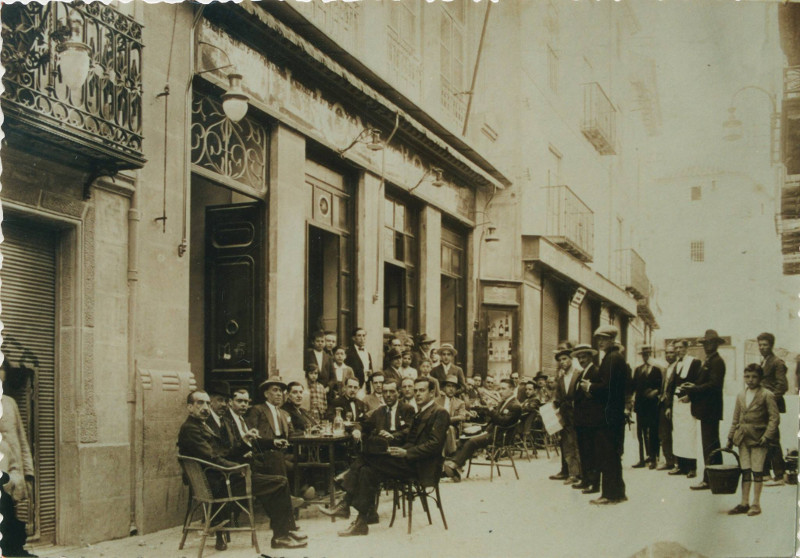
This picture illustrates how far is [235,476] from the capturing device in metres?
6.17

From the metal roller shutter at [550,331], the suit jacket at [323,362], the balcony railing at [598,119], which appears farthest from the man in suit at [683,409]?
the suit jacket at [323,362]

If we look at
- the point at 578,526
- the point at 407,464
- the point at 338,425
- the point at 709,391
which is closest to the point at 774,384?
the point at 709,391

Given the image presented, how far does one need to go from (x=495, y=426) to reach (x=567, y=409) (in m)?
0.84

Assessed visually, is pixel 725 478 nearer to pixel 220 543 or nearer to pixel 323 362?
pixel 323 362

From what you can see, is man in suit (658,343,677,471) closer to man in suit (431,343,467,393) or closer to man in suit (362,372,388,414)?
man in suit (431,343,467,393)

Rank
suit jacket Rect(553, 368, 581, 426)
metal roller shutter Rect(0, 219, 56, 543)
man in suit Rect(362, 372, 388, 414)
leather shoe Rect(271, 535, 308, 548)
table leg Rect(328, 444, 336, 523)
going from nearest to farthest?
metal roller shutter Rect(0, 219, 56, 543), leather shoe Rect(271, 535, 308, 548), table leg Rect(328, 444, 336, 523), suit jacket Rect(553, 368, 581, 426), man in suit Rect(362, 372, 388, 414)

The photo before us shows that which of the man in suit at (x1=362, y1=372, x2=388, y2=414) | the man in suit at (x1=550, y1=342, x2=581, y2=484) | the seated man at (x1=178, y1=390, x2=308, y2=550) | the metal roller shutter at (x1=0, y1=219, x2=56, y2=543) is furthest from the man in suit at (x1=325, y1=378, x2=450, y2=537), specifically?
the metal roller shutter at (x1=0, y1=219, x2=56, y2=543)

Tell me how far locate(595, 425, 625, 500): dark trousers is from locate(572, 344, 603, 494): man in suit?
4cm

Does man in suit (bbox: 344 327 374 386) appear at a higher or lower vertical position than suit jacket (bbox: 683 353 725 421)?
higher

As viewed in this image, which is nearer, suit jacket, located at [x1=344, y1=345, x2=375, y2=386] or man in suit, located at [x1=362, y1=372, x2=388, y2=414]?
man in suit, located at [x1=362, y1=372, x2=388, y2=414]

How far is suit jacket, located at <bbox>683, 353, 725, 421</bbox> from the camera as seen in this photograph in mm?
7160

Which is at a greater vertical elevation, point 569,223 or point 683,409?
point 569,223

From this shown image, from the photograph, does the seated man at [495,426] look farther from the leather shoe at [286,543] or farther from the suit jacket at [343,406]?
the leather shoe at [286,543]

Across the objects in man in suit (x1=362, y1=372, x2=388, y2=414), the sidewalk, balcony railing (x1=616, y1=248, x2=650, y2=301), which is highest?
balcony railing (x1=616, y1=248, x2=650, y2=301)
